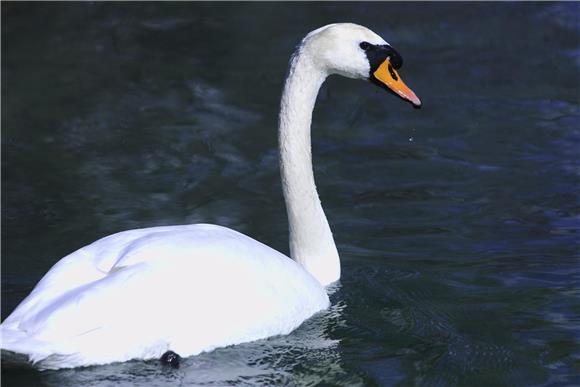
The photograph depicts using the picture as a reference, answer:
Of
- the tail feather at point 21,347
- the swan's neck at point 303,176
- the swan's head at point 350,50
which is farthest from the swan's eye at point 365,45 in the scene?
the tail feather at point 21,347

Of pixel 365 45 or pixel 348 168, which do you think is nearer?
pixel 365 45

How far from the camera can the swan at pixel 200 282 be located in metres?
5.82

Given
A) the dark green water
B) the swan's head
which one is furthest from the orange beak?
the dark green water

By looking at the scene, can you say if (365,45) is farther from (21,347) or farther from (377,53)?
(21,347)

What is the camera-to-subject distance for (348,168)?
9734 millimetres

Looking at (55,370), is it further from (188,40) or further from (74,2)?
(74,2)

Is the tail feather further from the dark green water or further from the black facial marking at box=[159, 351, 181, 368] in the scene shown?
the black facial marking at box=[159, 351, 181, 368]

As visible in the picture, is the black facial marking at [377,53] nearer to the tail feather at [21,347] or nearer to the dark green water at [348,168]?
the dark green water at [348,168]

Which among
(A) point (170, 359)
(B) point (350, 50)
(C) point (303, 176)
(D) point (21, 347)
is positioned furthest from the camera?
(C) point (303, 176)

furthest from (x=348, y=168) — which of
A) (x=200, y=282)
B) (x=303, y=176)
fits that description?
(x=200, y=282)

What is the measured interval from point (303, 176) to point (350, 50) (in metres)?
0.75

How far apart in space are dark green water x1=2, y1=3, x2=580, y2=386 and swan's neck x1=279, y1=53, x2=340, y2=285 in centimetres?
24

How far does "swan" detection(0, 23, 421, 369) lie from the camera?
5.82 m

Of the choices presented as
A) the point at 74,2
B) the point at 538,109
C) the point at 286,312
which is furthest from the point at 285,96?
the point at 74,2
